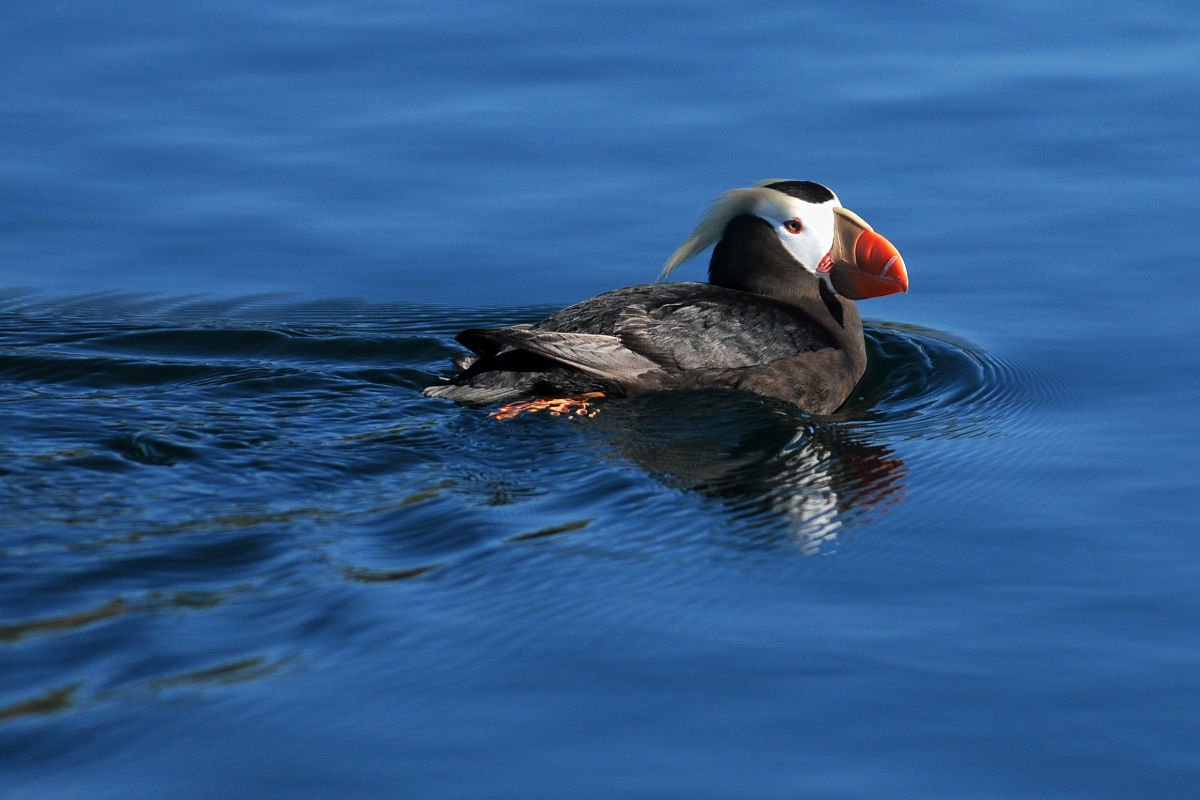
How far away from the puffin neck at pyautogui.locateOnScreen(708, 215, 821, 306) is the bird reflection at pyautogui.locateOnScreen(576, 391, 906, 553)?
0.79 m

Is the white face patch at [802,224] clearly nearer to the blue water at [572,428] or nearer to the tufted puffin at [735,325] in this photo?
the tufted puffin at [735,325]

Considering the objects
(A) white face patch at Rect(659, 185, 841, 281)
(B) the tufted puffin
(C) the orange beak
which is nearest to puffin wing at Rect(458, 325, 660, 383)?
(B) the tufted puffin

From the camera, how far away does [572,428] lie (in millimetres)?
6332

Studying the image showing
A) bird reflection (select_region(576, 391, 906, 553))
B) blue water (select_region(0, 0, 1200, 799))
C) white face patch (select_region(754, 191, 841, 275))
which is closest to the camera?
blue water (select_region(0, 0, 1200, 799))

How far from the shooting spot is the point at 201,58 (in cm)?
1017

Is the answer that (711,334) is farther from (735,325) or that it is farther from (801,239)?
(801,239)

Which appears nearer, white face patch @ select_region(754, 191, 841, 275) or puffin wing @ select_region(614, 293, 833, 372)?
puffin wing @ select_region(614, 293, 833, 372)

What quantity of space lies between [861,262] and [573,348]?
1.59 metres

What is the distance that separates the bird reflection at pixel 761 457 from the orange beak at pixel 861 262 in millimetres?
817

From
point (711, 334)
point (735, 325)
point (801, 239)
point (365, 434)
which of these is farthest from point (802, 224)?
point (365, 434)

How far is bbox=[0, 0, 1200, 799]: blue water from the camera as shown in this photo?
13.1ft

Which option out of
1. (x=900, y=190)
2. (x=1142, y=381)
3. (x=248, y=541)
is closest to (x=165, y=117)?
(x=900, y=190)

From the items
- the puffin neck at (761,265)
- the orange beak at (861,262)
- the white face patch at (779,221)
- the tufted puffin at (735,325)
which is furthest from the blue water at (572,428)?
the white face patch at (779,221)

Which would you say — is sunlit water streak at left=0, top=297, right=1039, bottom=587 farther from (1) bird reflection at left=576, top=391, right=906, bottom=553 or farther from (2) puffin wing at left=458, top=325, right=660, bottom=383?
(2) puffin wing at left=458, top=325, right=660, bottom=383
